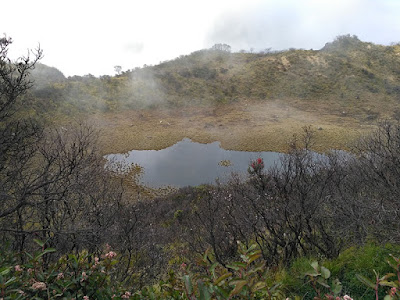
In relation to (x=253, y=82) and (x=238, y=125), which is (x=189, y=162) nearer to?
(x=238, y=125)

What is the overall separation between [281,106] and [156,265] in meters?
47.3

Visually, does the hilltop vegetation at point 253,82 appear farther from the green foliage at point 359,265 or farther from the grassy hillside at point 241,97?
the green foliage at point 359,265

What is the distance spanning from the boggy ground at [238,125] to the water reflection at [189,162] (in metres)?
1.83

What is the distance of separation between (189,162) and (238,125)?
15.2m

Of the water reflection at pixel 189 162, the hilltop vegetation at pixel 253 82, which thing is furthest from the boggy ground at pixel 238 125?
the hilltop vegetation at pixel 253 82

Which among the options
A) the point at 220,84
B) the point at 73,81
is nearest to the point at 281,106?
the point at 220,84

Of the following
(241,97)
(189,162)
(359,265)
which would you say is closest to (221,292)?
(359,265)

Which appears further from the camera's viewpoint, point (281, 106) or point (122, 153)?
point (281, 106)

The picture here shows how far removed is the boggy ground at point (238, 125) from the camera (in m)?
34.7

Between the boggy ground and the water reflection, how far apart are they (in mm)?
1830

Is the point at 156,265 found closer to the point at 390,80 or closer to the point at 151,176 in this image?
the point at 151,176

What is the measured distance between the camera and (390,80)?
180 ft

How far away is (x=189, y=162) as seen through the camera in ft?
99.9

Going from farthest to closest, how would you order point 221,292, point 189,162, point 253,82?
point 253,82 → point 189,162 → point 221,292
